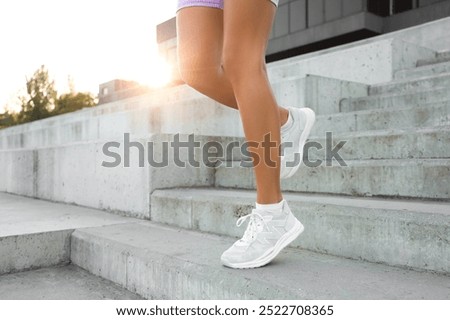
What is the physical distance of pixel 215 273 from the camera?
1448 millimetres

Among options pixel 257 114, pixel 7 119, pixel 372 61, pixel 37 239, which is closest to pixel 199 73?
pixel 257 114

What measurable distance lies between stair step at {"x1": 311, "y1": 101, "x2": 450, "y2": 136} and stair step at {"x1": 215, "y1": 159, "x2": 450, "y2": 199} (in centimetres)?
77

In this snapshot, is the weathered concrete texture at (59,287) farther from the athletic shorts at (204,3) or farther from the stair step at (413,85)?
the stair step at (413,85)

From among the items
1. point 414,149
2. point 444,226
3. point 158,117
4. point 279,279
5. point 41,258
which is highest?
point 158,117

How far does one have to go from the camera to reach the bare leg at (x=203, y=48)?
5.18 feet

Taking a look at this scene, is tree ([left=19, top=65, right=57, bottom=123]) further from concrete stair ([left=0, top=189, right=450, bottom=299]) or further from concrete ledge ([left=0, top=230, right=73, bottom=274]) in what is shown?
concrete ledge ([left=0, top=230, right=73, bottom=274])

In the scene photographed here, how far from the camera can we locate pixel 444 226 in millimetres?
1327

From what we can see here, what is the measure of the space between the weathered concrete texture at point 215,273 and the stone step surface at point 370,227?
0.17 ft

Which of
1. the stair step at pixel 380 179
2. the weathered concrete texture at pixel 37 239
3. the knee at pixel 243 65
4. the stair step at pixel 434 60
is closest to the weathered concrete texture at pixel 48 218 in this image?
the weathered concrete texture at pixel 37 239

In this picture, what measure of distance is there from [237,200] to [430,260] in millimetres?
947

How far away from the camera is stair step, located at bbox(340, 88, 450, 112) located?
10.1 feet

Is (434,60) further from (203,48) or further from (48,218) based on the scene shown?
(48,218)
